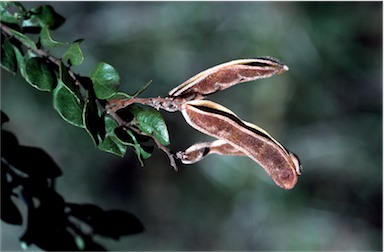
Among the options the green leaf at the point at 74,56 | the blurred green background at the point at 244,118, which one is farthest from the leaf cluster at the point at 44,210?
the blurred green background at the point at 244,118

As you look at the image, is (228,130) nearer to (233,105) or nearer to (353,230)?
(233,105)

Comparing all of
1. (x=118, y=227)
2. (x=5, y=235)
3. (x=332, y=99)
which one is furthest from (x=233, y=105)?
(x=118, y=227)

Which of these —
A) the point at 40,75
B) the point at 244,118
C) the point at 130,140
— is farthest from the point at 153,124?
the point at 244,118

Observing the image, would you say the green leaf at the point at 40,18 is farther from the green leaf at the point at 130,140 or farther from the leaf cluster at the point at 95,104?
the green leaf at the point at 130,140

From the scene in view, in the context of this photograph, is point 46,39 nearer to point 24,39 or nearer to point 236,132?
point 24,39

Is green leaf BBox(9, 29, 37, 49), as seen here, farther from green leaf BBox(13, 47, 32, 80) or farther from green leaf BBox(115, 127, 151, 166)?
green leaf BBox(115, 127, 151, 166)
